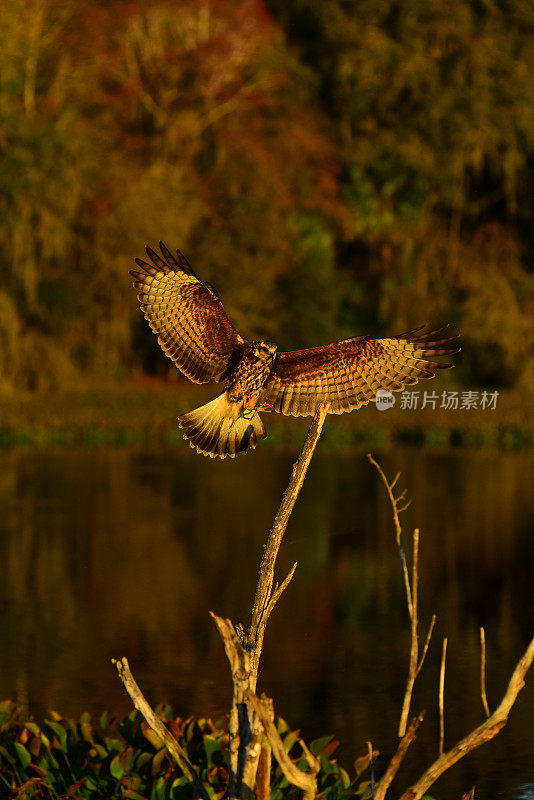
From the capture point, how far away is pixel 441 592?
39.3ft

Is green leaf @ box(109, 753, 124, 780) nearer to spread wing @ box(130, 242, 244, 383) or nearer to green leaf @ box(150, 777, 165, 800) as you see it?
green leaf @ box(150, 777, 165, 800)

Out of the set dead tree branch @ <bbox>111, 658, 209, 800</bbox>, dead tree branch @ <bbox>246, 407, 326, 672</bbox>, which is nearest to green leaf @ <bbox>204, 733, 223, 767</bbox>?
dead tree branch @ <bbox>111, 658, 209, 800</bbox>

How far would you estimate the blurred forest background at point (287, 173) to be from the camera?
86.1 ft

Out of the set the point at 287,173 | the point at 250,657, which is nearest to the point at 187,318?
the point at 250,657

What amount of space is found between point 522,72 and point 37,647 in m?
22.8

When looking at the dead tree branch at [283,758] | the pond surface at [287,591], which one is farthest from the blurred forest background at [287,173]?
the dead tree branch at [283,758]

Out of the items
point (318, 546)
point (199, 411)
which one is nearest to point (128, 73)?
point (318, 546)

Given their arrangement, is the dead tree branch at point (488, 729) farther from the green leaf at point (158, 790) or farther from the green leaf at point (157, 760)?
the green leaf at point (157, 760)

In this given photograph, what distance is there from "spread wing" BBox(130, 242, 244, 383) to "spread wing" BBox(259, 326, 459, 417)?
10.0 inches

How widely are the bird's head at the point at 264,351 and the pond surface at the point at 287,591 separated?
2841 millimetres

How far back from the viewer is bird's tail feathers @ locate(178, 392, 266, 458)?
4926mm

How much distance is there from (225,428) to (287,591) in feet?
23.7

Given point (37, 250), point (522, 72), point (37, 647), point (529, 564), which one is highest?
point (522, 72)

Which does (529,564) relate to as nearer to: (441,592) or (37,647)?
(441,592)
